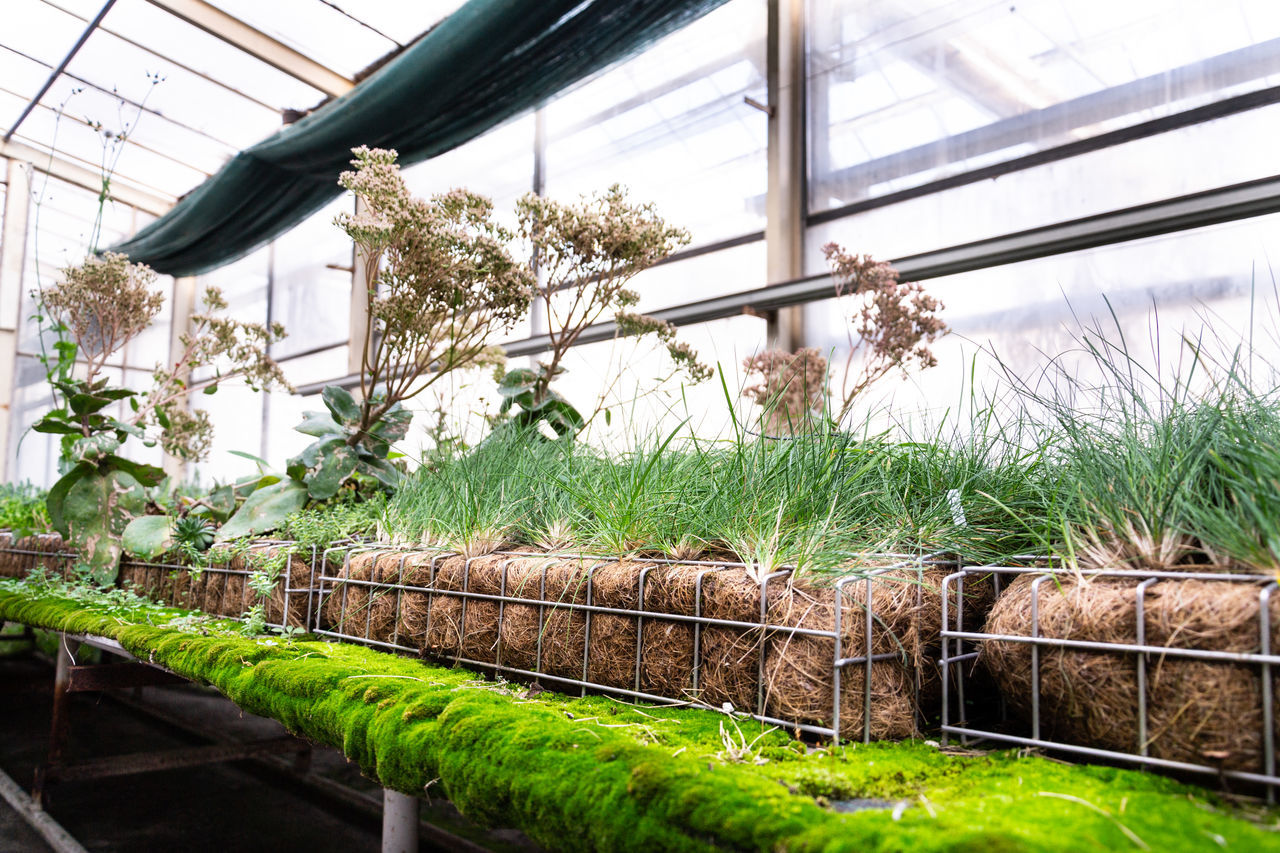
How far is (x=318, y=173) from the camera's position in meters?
6.50

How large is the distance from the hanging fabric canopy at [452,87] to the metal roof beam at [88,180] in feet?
13.6

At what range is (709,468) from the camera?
1590 mm

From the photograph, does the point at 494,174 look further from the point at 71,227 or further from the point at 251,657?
the point at 71,227

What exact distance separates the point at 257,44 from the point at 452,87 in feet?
10.3

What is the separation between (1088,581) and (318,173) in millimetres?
6662

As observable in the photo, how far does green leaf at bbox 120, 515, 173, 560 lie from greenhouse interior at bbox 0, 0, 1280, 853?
0.01m

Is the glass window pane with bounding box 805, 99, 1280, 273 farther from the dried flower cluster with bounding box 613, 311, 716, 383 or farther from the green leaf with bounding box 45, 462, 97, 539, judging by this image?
the green leaf with bounding box 45, 462, 97, 539

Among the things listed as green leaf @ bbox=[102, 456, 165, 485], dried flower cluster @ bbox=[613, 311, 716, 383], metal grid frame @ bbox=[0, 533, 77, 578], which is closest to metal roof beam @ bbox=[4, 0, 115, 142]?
metal grid frame @ bbox=[0, 533, 77, 578]

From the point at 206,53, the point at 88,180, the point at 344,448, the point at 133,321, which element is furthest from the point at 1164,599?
the point at 88,180

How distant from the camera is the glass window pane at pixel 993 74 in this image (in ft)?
11.1

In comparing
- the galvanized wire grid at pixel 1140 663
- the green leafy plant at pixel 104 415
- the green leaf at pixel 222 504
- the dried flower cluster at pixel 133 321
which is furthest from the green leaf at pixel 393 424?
the galvanized wire grid at pixel 1140 663

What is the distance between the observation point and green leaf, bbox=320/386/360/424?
2793mm

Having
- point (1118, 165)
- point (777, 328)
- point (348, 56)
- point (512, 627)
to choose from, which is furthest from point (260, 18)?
point (512, 627)

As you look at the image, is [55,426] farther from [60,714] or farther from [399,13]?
[399,13]
